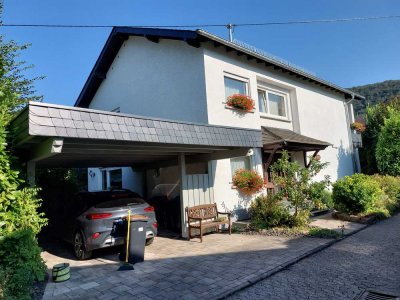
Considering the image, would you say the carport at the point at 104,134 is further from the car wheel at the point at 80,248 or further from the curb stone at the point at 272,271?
the curb stone at the point at 272,271

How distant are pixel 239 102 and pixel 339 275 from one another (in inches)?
269

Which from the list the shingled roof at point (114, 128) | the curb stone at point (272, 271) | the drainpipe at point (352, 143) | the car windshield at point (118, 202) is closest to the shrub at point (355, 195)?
the curb stone at point (272, 271)

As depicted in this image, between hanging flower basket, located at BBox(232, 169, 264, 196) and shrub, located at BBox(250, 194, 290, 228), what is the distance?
0.79 meters

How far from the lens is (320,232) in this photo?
25.7 ft

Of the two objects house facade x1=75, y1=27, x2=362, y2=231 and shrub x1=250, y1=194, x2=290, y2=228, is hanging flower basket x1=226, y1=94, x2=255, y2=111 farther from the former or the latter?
shrub x1=250, y1=194, x2=290, y2=228

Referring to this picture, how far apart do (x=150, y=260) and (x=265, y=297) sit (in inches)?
115

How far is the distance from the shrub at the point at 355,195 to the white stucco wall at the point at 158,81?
18.0 feet

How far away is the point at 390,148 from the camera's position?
16.0 metres

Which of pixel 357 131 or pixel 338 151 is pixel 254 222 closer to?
pixel 338 151

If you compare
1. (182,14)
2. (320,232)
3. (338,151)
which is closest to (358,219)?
(320,232)

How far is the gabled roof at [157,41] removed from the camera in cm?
990

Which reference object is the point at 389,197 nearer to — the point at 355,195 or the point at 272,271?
the point at 355,195

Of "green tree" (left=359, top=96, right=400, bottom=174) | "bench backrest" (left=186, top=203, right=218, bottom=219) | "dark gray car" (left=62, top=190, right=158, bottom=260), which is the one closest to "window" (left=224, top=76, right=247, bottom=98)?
"bench backrest" (left=186, top=203, right=218, bottom=219)

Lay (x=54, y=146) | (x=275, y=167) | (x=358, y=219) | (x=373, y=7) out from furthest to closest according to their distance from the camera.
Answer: (x=373, y=7)
(x=358, y=219)
(x=275, y=167)
(x=54, y=146)
